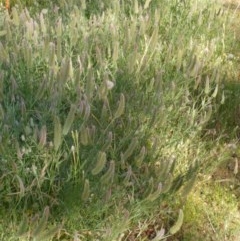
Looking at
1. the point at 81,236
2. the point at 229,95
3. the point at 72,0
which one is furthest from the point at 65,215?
the point at 72,0

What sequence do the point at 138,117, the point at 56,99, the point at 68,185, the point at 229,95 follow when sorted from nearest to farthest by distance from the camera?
1. the point at 68,185
2. the point at 56,99
3. the point at 138,117
4. the point at 229,95

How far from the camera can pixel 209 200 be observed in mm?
2475

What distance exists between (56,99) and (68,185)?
0.41m

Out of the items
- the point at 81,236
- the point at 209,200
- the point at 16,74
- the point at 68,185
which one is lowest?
the point at 209,200

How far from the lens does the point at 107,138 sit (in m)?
2.05

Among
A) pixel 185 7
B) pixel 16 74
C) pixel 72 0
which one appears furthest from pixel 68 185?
pixel 185 7

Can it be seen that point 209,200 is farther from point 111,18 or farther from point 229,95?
point 111,18

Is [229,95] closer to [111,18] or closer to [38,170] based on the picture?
[111,18]

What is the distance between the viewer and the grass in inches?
74.4

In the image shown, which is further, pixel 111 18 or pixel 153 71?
pixel 111 18

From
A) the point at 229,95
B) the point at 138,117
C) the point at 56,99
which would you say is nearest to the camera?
the point at 56,99

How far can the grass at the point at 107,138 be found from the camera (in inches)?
74.4

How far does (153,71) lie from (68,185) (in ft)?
3.64

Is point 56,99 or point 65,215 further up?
point 56,99
